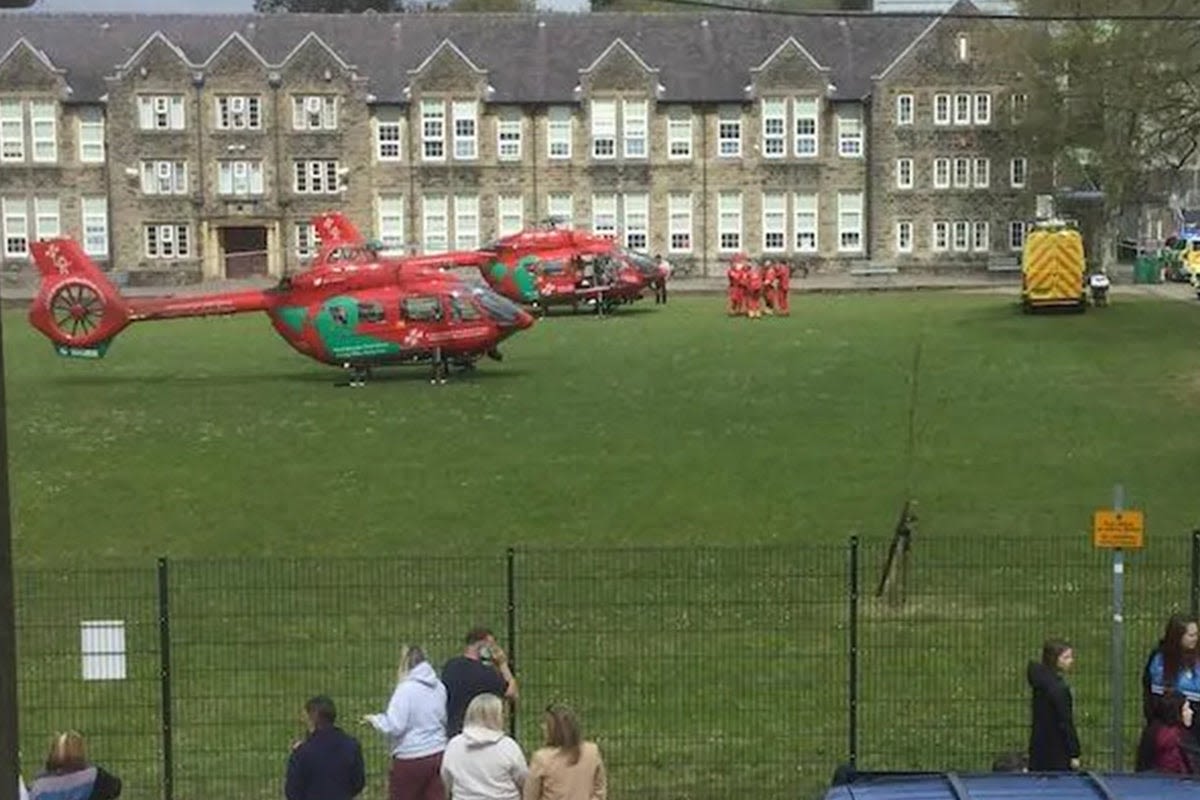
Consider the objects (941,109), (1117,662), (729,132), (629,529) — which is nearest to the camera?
(1117,662)

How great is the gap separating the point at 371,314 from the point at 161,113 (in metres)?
48.8

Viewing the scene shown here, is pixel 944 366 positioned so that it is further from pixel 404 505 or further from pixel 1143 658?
pixel 1143 658

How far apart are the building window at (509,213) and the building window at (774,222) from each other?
12.2 m

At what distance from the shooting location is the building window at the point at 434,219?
288 ft

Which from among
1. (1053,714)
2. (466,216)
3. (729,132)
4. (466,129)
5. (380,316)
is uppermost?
(466,129)

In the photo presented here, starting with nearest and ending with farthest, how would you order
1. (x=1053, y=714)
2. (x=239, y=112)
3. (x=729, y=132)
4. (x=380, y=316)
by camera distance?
(x=1053, y=714) < (x=380, y=316) < (x=239, y=112) < (x=729, y=132)

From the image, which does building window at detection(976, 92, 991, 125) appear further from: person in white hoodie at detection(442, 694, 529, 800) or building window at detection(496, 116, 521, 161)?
person in white hoodie at detection(442, 694, 529, 800)

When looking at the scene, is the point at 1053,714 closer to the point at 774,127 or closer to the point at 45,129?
the point at 774,127

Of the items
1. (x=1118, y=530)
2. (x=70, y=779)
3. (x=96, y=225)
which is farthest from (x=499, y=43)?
(x=70, y=779)

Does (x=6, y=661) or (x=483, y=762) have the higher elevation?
(x=6, y=661)

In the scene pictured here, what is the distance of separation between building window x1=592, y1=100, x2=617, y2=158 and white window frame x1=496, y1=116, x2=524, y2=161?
3.65 metres

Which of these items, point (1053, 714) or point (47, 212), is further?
point (47, 212)

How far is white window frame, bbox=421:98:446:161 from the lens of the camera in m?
87.4

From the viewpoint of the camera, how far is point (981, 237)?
88438 mm
